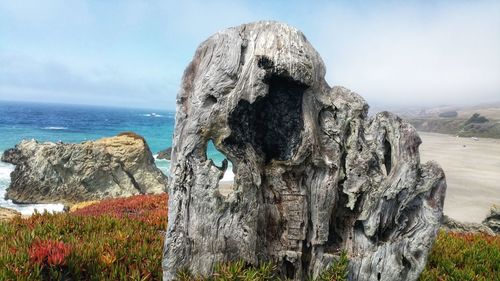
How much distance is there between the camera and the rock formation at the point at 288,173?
5934mm

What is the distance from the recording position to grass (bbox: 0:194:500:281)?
5.80 m

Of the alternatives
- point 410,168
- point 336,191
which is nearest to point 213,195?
point 336,191

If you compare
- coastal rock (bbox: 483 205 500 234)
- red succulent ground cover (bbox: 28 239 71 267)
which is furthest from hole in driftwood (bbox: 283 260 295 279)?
coastal rock (bbox: 483 205 500 234)

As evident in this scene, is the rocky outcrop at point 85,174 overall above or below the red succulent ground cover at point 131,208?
below

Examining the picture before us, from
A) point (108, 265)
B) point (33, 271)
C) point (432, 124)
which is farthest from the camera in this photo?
point (432, 124)

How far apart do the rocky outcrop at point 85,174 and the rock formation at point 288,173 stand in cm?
2514

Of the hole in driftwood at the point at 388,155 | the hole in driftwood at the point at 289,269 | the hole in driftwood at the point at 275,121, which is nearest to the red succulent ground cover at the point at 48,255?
the hole in driftwood at the point at 275,121

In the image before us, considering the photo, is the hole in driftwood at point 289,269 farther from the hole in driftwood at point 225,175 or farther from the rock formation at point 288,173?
the hole in driftwood at point 225,175

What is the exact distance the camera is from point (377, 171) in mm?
6395

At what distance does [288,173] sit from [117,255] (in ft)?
10.9

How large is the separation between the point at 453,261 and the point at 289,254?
15.1ft

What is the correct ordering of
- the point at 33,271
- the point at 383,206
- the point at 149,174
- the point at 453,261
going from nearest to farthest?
1. the point at 33,271
2. the point at 383,206
3. the point at 453,261
4. the point at 149,174

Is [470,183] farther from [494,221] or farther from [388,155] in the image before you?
[388,155]

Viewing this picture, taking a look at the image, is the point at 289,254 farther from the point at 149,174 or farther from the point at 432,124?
the point at 432,124
